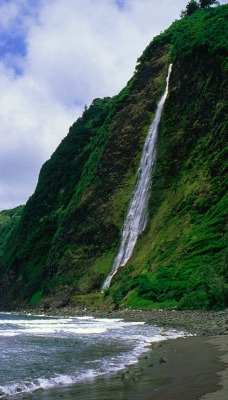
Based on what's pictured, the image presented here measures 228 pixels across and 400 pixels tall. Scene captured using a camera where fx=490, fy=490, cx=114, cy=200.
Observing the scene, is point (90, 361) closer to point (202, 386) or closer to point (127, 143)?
point (202, 386)

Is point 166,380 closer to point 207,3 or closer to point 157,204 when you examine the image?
point 157,204

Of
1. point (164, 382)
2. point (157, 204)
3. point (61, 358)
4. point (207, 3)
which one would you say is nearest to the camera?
point (164, 382)

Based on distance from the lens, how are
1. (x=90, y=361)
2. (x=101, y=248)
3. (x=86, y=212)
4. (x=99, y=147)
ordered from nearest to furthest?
1. (x=90, y=361)
2. (x=101, y=248)
3. (x=86, y=212)
4. (x=99, y=147)

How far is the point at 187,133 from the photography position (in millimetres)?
60531

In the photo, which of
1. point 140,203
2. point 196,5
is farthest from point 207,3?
point 140,203

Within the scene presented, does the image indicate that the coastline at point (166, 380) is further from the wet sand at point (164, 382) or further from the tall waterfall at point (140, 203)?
the tall waterfall at point (140, 203)

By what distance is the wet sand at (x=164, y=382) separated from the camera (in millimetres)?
9008

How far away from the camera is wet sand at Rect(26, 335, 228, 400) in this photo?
901 cm

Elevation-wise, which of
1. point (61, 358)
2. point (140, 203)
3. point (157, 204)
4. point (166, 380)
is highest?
point (140, 203)

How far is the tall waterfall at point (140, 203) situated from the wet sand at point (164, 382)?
4416 cm

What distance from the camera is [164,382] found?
1033 centimetres

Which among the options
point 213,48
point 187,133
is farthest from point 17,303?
point 213,48

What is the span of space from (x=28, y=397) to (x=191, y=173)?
157ft

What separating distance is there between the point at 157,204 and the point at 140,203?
3.60 metres
